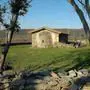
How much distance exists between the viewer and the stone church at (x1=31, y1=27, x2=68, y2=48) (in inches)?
2240

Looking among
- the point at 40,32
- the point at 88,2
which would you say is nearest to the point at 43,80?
the point at 88,2

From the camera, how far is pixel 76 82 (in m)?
12.7

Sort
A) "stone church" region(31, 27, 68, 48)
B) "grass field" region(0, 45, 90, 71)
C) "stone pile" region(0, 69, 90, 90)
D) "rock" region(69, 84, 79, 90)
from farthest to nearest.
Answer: "stone church" region(31, 27, 68, 48) → "grass field" region(0, 45, 90, 71) → "stone pile" region(0, 69, 90, 90) → "rock" region(69, 84, 79, 90)

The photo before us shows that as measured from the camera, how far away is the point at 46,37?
2283 inches

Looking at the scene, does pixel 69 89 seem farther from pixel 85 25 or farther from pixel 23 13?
pixel 23 13

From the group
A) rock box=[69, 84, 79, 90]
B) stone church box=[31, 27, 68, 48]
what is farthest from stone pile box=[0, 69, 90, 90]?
stone church box=[31, 27, 68, 48]

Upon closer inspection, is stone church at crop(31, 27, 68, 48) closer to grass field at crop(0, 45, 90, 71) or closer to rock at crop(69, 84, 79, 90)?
grass field at crop(0, 45, 90, 71)

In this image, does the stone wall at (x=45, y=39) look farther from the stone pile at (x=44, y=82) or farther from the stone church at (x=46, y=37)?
the stone pile at (x=44, y=82)

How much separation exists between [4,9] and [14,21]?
94 centimetres

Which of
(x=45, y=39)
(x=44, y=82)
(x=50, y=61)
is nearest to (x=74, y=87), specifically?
(x=44, y=82)

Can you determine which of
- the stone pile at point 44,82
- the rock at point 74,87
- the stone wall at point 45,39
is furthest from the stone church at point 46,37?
the rock at point 74,87

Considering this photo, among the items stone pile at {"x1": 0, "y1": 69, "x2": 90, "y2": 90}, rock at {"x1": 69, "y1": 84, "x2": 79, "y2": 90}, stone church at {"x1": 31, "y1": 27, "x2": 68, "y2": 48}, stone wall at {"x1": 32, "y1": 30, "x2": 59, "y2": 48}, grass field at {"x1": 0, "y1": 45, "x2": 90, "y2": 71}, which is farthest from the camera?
stone wall at {"x1": 32, "y1": 30, "x2": 59, "y2": 48}

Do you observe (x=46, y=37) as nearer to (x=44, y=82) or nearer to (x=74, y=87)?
(x=44, y=82)

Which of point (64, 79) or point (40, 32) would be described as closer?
point (64, 79)
